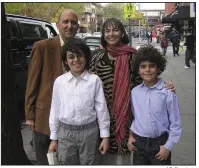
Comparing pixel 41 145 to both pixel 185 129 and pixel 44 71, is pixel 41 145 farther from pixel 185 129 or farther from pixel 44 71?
pixel 185 129

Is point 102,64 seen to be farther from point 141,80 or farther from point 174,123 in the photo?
point 174,123

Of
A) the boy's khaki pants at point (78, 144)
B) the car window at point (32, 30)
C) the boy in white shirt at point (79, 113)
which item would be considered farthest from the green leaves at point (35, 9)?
the boy's khaki pants at point (78, 144)

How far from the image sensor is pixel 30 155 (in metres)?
4.76

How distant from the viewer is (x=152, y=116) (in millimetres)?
2756

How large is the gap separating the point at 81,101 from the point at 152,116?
589 millimetres

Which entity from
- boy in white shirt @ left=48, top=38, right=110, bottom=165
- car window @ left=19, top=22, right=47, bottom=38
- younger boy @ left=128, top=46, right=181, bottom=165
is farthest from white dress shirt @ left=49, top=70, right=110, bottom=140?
car window @ left=19, top=22, right=47, bottom=38

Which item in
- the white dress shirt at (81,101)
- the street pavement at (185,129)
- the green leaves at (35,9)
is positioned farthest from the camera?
the green leaves at (35,9)

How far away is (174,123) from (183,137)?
9.04 ft

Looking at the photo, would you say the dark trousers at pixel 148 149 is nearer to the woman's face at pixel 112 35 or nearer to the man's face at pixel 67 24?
the woman's face at pixel 112 35

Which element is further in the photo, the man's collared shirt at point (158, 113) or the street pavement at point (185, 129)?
the street pavement at point (185, 129)

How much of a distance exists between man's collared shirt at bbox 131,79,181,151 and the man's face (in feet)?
2.87

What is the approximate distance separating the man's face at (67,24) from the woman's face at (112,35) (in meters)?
0.35

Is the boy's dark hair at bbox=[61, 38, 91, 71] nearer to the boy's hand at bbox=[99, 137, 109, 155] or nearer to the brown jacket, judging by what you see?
the brown jacket

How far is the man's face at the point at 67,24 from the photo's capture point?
309 cm
